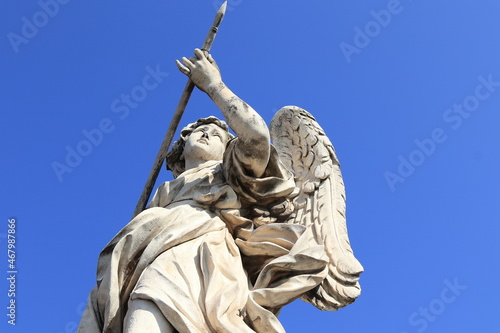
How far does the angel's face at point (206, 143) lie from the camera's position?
5641 mm

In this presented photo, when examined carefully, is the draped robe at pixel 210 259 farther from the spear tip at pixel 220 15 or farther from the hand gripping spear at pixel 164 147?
the spear tip at pixel 220 15

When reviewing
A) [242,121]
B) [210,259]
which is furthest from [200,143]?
[210,259]

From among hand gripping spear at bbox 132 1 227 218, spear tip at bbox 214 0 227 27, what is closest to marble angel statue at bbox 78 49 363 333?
hand gripping spear at bbox 132 1 227 218

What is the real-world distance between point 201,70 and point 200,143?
0.58 meters

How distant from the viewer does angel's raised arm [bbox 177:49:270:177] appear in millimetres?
5062

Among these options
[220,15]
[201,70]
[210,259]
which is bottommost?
[210,259]

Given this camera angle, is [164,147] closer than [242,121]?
No

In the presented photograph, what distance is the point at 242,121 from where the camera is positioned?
16.6ft

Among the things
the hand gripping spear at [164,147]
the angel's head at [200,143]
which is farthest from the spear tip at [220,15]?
the angel's head at [200,143]

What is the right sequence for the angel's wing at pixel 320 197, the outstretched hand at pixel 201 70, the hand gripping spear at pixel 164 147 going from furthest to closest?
the hand gripping spear at pixel 164 147 → the outstretched hand at pixel 201 70 → the angel's wing at pixel 320 197

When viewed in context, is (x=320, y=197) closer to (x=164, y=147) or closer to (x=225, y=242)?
(x=225, y=242)

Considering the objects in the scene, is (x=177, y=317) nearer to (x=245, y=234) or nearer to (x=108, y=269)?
(x=108, y=269)

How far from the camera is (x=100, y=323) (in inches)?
181

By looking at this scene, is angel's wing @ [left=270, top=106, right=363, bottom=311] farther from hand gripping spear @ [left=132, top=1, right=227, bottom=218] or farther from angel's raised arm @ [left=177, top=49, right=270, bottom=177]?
hand gripping spear @ [left=132, top=1, right=227, bottom=218]
